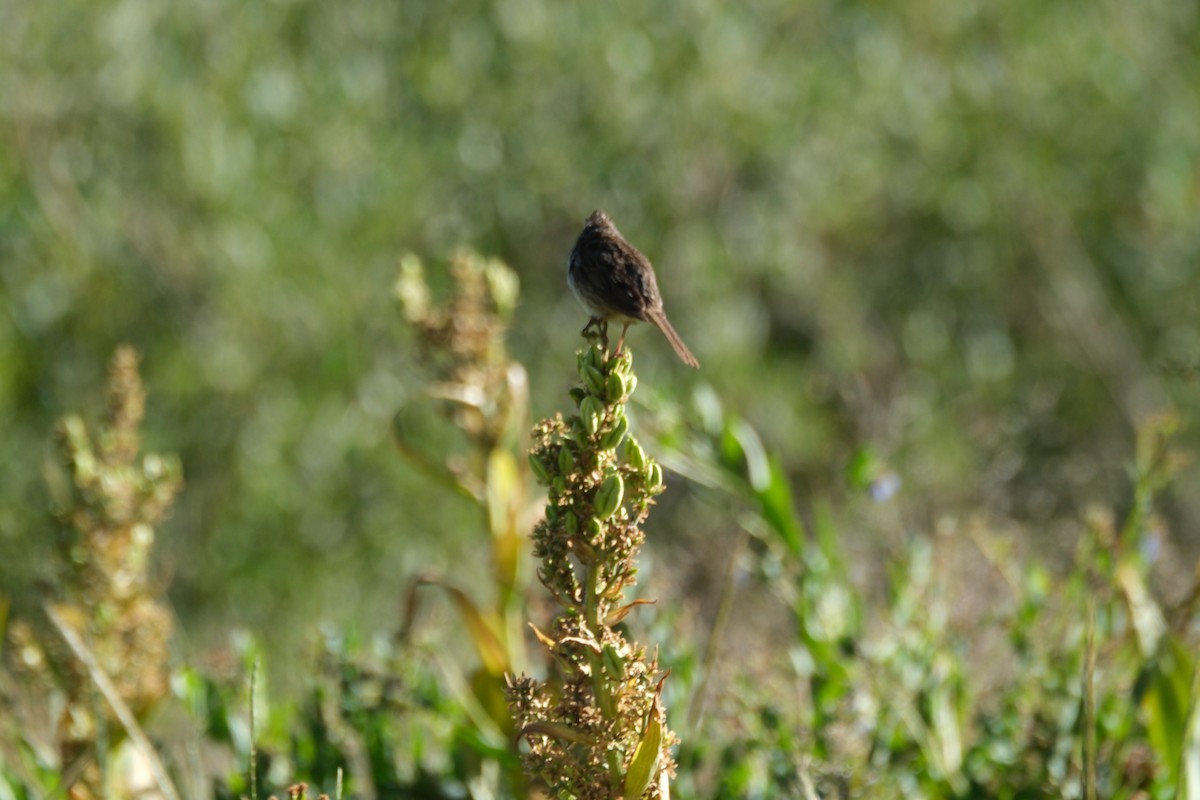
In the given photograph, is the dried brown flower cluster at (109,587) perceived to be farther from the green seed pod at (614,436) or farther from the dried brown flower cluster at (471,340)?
the green seed pod at (614,436)

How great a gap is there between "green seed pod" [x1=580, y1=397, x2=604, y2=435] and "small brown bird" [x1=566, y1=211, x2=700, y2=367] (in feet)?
1.14

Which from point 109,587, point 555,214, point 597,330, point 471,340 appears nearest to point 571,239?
point 555,214

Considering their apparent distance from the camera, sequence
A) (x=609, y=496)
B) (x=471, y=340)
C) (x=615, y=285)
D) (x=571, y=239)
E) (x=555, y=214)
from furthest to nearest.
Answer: (x=571, y=239), (x=555, y=214), (x=471, y=340), (x=615, y=285), (x=609, y=496)

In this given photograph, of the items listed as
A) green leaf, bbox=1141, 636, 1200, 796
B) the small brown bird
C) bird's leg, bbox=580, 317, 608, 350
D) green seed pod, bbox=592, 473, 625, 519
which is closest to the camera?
green seed pod, bbox=592, 473, 625, 519

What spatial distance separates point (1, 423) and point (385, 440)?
219 centimetres

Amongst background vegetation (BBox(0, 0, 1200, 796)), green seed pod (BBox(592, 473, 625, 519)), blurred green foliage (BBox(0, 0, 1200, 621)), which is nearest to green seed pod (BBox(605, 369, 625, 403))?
green seed pod (BBox(592, 473, 625, 519))

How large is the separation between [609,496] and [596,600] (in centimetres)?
16

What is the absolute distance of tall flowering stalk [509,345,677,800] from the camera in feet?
6.70

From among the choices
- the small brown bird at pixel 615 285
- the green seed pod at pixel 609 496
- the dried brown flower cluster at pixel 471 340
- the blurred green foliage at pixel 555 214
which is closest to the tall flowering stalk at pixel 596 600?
the green seed pod at pixel 609 496

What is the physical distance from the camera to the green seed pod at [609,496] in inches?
78.8

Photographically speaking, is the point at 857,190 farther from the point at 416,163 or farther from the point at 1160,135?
the point at 416,163

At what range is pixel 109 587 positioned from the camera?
2.98 m

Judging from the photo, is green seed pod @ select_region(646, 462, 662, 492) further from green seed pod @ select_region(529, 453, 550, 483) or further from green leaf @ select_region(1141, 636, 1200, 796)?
green leaf @ select_region(1141, 636, 1200, 796)

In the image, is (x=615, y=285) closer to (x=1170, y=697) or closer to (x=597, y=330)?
(x=597, y=330)
